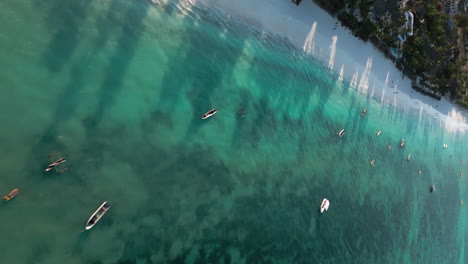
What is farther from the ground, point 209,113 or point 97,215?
point 209,113

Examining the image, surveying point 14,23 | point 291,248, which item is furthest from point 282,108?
point 14,23

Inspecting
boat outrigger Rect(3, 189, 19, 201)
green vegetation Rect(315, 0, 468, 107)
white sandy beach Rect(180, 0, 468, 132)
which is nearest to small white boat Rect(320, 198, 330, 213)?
white sandy beach Rect(180, 0, 468, 132)

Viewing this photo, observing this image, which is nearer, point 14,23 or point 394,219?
point 14,23

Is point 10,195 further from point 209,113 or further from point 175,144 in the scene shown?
point 209,113

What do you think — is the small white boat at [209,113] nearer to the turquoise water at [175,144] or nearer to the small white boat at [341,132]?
the turquoise water at [175,144]

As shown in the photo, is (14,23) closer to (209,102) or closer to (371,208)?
(209,102)

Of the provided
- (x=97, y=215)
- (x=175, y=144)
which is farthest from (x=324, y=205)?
(x=97, y=215)

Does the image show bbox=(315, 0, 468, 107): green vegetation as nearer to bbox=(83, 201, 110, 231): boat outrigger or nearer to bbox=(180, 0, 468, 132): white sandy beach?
bbox=(180, 0, 468, 132): white sandy beach
